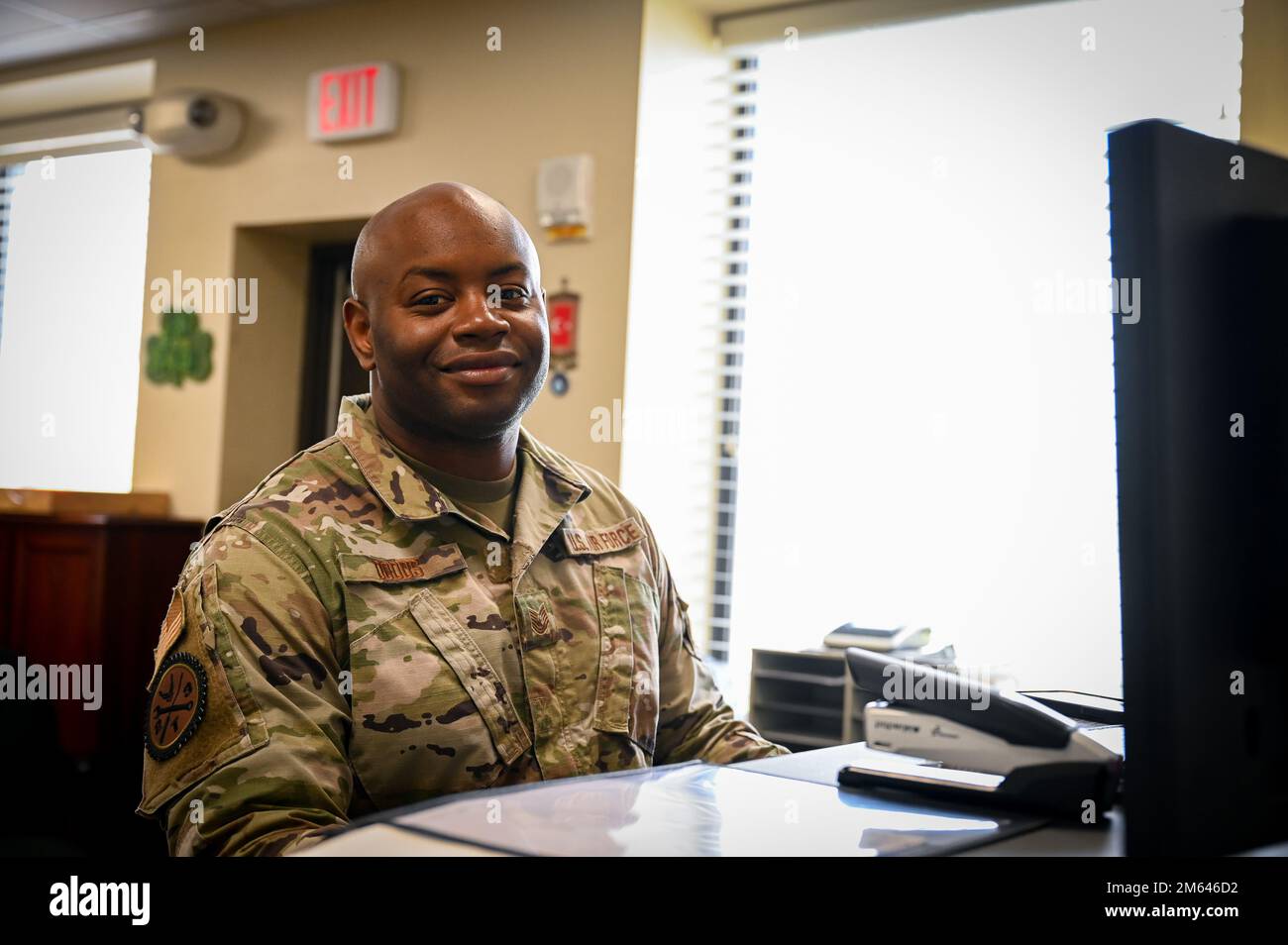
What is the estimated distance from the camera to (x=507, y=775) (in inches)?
57.1

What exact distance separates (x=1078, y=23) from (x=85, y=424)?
4032mm

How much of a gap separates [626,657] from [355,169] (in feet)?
9.13

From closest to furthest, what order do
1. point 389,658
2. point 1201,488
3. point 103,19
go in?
point 1201,488 → point 389,658 → point 103,19

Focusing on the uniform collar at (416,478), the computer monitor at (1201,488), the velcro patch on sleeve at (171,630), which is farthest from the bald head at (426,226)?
the computer monitor at (1201,488)

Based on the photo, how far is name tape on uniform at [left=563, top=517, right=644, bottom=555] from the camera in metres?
1.66

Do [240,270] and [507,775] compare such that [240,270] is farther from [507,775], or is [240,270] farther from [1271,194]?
[1271,194]

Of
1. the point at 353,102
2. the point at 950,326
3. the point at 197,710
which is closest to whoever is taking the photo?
the point at 197,710

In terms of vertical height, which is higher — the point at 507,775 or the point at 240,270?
the point at 240,270

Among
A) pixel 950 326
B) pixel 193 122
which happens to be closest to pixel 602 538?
pixel 950 326

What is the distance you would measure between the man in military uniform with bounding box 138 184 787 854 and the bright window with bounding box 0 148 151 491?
11.1ft

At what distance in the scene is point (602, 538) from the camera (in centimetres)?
172

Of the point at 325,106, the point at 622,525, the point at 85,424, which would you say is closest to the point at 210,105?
the point at 325,106

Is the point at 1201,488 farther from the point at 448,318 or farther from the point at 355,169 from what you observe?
the point at 355,169

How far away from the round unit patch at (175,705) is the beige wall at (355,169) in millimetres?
2190
